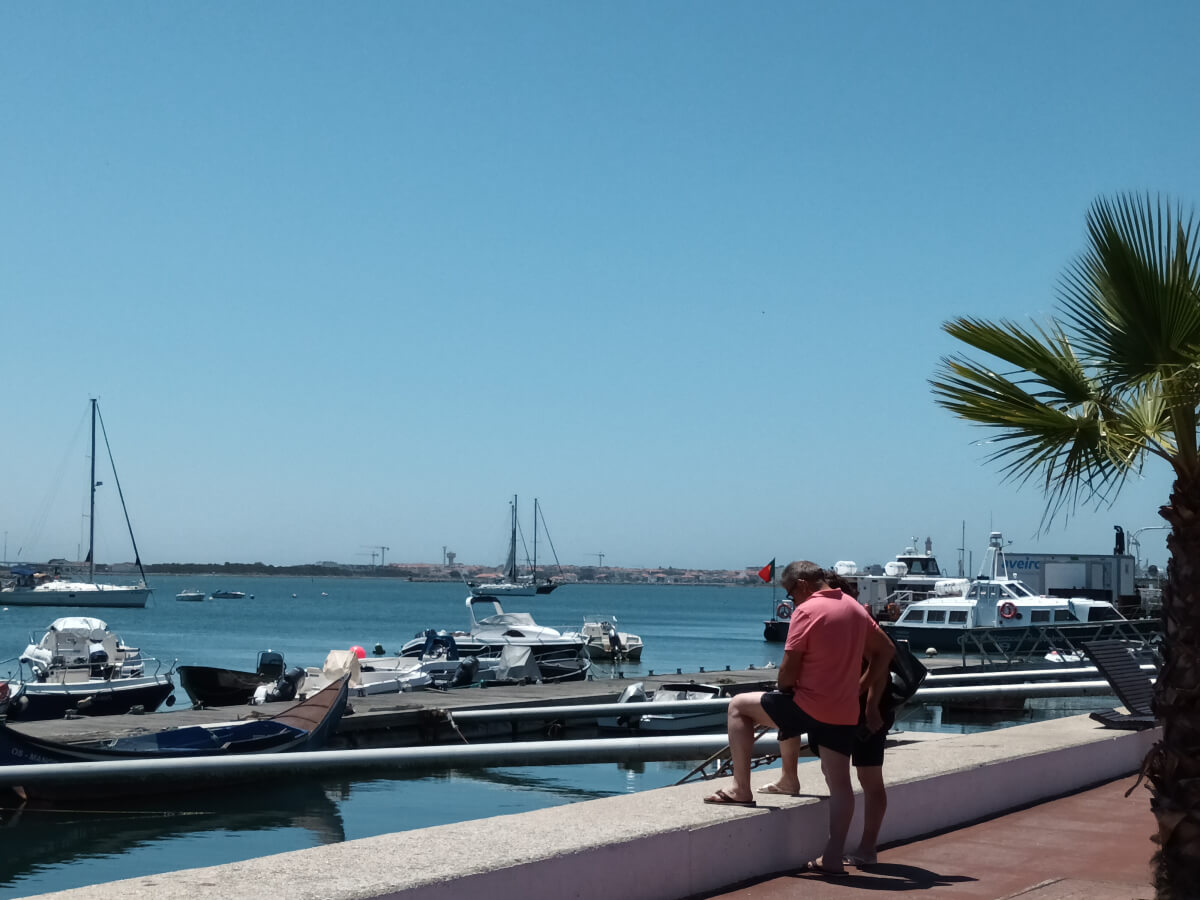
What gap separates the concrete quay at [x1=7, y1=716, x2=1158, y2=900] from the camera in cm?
453

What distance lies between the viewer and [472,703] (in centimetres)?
2842

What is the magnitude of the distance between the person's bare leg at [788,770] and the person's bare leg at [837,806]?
13.2 inches

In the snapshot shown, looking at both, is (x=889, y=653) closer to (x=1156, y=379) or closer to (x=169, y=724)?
→ (x=1156, y=379)

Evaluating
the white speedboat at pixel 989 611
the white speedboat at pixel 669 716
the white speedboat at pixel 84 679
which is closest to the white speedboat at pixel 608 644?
the white speedboat at pixel 989 611

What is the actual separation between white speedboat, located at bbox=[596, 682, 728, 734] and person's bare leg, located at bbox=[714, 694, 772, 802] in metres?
18.1

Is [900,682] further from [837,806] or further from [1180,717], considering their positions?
[1180,717]

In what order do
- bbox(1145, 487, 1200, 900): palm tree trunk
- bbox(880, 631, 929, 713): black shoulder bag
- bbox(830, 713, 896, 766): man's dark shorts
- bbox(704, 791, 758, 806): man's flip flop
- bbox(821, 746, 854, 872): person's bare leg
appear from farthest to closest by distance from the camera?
1. bbox(880, 631, 929, 713): black shoulder bag
2. bbox(830, 713, 896, 766): man's dark shorts
3. bbox(704, 791, 758, 806): man's flip flop
4. bbox(821, 746, 854, 872): person's bare leg
5. bbox(1145, 487, 1200, 900): palm tree trunk

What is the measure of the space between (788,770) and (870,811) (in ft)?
1.47

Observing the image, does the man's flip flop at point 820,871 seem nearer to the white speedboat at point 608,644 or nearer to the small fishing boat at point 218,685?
the small fishing boat at point 218,685

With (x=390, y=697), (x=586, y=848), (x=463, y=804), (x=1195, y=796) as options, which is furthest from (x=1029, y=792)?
(x=390, y=697)

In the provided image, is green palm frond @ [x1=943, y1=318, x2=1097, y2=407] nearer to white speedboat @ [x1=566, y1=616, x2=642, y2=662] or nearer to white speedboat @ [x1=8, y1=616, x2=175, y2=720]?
white speedboat @ [x1=8, y1=616, x2=175, y2=720]

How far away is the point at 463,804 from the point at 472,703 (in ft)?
22.0

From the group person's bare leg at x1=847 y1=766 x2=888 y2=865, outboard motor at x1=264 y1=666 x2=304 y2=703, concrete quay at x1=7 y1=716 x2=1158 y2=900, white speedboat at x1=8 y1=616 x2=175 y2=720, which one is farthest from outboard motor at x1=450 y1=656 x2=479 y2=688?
person's bare leg at x1=847 y1=766 x2=888 y2=865

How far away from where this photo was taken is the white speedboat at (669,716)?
2584 centimetres
